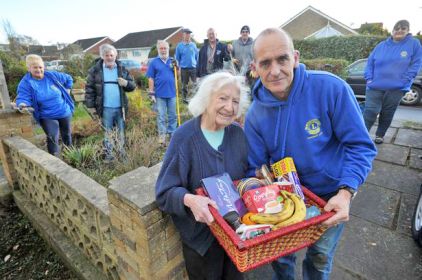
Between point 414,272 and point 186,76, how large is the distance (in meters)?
6.71

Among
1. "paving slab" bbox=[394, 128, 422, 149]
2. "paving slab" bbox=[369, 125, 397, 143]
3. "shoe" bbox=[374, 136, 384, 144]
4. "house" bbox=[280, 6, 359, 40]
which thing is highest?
"house" bbox=[280, 6, 359, 40]

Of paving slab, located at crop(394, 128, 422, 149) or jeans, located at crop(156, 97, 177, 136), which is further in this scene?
jeans, located at crop(156, 97, 177, 136)

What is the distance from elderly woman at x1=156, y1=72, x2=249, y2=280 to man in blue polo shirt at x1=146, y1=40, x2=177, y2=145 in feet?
11.9

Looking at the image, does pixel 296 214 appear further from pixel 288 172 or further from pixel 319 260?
pixel 319 260

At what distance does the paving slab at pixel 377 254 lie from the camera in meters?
2.21

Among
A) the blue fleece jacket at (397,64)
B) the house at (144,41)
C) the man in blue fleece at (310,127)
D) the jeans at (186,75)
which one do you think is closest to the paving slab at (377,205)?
the man in blue fleece at (310,127)

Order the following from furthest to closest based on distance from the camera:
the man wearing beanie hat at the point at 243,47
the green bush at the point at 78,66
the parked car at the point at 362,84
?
1. the green bush at the point at 78,66
2. the parked car at the point at 362,84
3. the man wearing beanie hat at the point at 243,47

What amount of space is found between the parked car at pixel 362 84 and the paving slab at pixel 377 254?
816 centimetres

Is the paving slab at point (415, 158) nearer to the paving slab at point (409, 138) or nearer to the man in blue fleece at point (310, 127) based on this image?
the paving slab at point (409, 138)

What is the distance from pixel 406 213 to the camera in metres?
2.93

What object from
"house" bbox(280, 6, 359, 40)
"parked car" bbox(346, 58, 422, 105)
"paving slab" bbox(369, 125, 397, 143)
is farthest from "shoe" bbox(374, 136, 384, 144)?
"house" bbox(280, 6, 359, 40)

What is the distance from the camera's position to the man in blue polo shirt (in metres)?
5.20

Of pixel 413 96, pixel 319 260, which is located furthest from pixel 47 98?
pixel 413 96

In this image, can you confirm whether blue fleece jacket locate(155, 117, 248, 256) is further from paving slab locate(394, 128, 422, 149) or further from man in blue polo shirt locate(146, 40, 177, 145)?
paving slab locate(394, 128, 422, 149)
